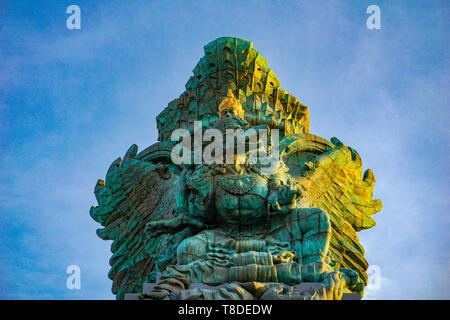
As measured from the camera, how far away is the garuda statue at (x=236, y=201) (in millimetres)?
8766

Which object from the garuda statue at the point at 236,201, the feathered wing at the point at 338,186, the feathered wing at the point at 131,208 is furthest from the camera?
the feathered wing at the point at 131,208

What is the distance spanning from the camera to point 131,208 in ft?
42.3

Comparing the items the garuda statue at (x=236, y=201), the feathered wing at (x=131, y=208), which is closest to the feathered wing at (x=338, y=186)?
the garuda statue at (x=236, y=201)

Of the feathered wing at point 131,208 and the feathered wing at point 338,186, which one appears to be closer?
the feathered wing at point 338,186

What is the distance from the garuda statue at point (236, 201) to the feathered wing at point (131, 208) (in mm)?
Answer: 25

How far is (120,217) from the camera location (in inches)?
516

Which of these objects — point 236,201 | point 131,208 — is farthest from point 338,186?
point 131,208

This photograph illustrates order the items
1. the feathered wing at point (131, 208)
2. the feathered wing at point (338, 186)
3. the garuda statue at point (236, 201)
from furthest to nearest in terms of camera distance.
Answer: the feathered wing at point (131, 208), the feathered wing at point (338, 186), the garuda statue at point (236, 201)

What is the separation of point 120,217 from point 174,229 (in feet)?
10.0

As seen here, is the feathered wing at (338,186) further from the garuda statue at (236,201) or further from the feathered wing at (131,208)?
the feathered wing at (131,208)

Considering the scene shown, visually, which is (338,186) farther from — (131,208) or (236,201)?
(131,208)

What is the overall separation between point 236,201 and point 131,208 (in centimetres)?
371
